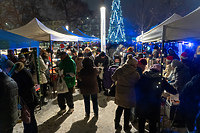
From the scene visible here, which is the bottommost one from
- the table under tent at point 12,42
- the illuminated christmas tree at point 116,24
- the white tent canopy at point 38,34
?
the table under tent at point 12,42

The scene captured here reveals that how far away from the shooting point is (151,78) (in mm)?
2812

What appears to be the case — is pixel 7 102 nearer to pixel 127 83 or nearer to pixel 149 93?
pixel 127 83

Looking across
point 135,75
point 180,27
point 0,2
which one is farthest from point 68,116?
point 0,2

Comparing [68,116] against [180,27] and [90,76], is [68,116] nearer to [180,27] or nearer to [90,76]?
[90,76]

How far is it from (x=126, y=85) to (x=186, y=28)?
64.2 inches

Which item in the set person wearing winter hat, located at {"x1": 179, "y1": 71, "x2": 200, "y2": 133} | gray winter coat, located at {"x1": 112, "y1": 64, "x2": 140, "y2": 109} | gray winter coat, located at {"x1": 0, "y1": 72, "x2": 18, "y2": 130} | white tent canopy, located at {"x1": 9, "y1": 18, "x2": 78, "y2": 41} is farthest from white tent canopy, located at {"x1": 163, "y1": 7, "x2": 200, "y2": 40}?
white tent canopy, located at {"x1": 9, "y1": 18, "x2": 78, "y2": 41}

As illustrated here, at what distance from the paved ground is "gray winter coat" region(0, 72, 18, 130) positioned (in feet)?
5.09

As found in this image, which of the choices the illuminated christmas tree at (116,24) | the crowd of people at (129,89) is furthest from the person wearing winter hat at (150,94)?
the illuminated christmas tree at (116,24)

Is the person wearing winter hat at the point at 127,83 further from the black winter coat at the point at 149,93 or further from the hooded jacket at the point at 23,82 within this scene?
the hooded jacket at the point at 23,82

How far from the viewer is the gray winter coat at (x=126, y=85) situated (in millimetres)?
3178

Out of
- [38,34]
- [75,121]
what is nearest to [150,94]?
[75,121]

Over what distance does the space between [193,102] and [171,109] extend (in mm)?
1204

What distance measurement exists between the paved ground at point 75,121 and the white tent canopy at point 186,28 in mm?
2256

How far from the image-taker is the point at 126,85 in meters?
Answer: 3.26
